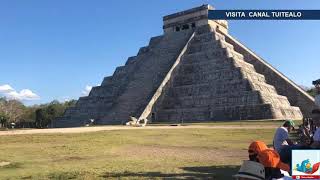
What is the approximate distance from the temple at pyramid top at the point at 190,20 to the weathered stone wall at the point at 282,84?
6.99 m

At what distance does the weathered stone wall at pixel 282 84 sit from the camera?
4788cm

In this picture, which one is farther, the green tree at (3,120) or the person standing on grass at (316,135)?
the green tree at (3,120)

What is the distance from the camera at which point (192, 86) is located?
158 feet

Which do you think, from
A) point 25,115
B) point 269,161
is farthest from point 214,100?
point 25,115

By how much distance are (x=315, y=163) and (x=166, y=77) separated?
148 feet

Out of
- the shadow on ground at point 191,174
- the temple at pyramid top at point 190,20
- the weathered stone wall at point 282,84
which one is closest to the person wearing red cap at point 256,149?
the shadow on ground at point 191,174

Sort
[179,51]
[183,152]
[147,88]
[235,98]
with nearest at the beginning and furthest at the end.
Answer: [183,152], [235,98], [147,88], [179,51]

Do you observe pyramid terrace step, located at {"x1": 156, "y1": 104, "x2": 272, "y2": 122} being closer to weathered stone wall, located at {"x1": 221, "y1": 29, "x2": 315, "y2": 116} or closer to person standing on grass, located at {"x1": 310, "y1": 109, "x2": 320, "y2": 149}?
weathered stone wall, located at {"x1": 221, "y1": 29, "x2": 315, "y2": 116}

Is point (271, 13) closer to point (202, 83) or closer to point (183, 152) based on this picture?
point (183, 152)

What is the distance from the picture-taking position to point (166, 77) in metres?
50.4

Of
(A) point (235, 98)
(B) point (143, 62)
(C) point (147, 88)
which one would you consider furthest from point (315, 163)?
(B) point (143, 62)

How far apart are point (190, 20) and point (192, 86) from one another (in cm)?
1467

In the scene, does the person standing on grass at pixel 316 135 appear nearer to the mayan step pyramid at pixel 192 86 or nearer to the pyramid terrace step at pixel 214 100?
the mayan step pyramid at pixel 192 86

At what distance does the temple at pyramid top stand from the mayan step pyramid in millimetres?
136
